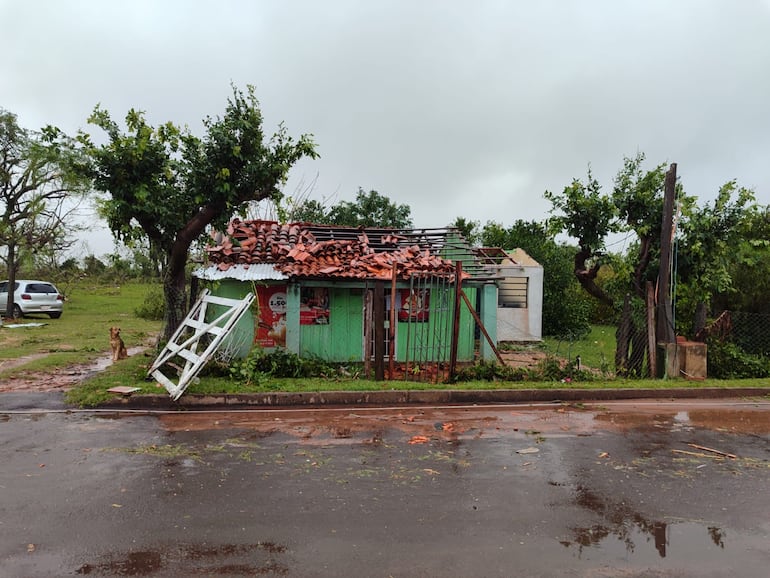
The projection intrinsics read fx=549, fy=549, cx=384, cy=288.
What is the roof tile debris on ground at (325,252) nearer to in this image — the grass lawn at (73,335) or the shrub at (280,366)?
the shrub at (280,366)

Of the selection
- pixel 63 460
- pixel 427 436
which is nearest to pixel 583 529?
pixel 427 436

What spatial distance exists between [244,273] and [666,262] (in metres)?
8.95

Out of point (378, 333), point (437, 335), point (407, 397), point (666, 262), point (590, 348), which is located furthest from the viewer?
point (590, 348)

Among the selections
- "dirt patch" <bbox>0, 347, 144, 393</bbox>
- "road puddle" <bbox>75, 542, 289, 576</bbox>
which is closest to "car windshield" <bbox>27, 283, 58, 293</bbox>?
"dirt patch" <bbox>0, 347, 144, 393</bbox>

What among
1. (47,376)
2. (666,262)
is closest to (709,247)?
(666,262)

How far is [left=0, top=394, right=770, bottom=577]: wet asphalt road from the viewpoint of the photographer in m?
3.82

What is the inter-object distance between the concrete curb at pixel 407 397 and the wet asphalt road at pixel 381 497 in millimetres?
837

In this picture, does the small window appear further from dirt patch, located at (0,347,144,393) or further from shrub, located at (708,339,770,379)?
dirt patch, located at (0,347,144,393)

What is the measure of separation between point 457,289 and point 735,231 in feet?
20.5

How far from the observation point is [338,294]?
42.2 feet

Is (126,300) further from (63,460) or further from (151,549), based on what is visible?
(151,549)

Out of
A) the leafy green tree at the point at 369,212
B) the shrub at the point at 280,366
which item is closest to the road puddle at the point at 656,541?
the shrub at the point at 280,366

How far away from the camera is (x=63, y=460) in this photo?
6.03 metres

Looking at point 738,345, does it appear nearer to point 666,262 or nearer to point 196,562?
point 666,262
